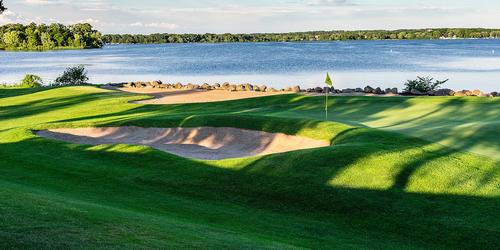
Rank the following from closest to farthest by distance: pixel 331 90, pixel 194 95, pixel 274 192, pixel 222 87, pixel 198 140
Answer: pixel 274 192
pixel 198 140
pixel 194 95
pixel 331 90
pixel 222 87

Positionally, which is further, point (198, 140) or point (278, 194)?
point (198, 140)

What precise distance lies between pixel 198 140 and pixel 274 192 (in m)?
8.37

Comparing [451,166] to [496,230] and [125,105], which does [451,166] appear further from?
[125,105]

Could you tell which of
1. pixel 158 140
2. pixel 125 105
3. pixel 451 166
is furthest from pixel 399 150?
pixel 125 105

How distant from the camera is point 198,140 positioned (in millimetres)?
23672

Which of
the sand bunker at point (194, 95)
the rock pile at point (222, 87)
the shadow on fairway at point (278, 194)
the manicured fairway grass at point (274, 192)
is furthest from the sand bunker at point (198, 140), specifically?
the rock pile at point (222, 87)

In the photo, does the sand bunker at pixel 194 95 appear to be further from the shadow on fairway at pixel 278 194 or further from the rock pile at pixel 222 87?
the shadow on fairway at pixel 278 194

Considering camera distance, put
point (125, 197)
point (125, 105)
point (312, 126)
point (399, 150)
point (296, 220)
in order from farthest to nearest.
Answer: point (125, 105)
point (312, 126)
point (399, 150)
point (125, 197)
point (296, 220)

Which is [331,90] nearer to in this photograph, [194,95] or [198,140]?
[194,95]

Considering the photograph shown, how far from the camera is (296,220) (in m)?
13.9

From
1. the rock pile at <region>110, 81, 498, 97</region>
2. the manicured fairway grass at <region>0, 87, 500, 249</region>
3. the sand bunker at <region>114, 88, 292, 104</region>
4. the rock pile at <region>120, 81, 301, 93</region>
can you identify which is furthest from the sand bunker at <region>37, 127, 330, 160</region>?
the rock pile at <region>120, 81, 301, 93</region>

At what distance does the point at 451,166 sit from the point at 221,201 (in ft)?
19.7

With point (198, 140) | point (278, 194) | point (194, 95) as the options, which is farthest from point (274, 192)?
point (194, 95)

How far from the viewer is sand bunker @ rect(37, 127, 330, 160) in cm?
2156
